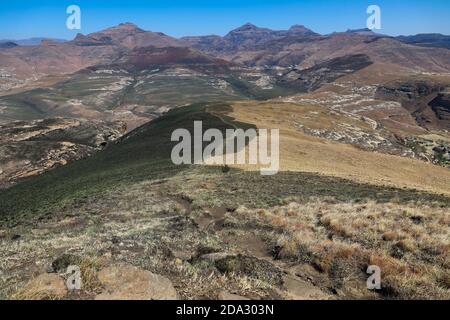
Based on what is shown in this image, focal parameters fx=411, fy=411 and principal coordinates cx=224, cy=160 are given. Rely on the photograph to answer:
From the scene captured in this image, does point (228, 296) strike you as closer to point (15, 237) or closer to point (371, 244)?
point (371, 244)

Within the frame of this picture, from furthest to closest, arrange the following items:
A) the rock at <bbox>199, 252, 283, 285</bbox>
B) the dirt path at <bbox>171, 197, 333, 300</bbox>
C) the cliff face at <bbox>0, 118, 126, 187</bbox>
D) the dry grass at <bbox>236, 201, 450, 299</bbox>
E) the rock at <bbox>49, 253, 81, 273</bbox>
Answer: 1. the cliff face at <bbox>0, 118, 126, 187</bbox>
2. the rock at <bbox>199, 252, 283, 285</bbox>
3. the dry grass at <bbox>236, 201, 450, 299</bbox>
4. the dirt path at <bbox>171, 197, 333, 300</bbox>
5. the rock at <bbox>49, 253, 81, 273</bbox>

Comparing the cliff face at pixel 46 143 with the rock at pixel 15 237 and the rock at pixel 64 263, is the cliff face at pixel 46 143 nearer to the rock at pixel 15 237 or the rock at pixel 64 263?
the rock at pixel 15 237

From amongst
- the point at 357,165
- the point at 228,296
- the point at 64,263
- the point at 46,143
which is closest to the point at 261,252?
A: the point at 228,296

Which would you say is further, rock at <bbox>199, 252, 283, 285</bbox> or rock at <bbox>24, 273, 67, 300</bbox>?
rock at <bbox>199, 252, 283, 285</bbox>

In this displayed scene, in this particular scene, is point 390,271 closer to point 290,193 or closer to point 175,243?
point 175,243

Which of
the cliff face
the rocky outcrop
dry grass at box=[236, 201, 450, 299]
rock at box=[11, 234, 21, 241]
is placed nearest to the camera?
the rocky outcrop

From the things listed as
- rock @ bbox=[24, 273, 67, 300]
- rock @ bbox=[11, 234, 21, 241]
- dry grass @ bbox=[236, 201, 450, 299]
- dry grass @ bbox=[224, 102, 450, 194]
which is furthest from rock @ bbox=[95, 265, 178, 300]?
dry grass @ bbox=[224, 102, 450, 194]

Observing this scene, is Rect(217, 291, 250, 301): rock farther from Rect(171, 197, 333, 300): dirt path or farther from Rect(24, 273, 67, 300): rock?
Rect(24, 273, 67, 300): rock
